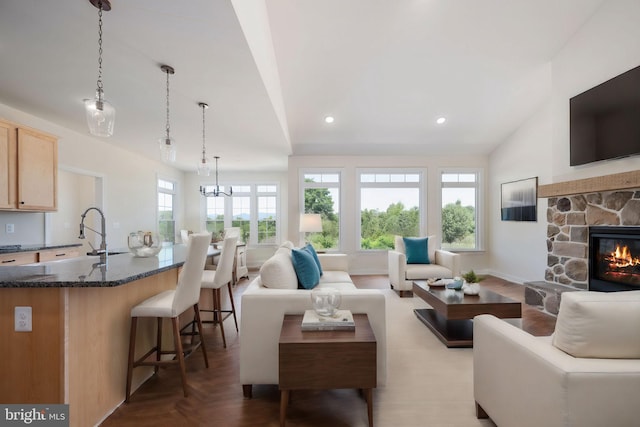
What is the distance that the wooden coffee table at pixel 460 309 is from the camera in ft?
8.76

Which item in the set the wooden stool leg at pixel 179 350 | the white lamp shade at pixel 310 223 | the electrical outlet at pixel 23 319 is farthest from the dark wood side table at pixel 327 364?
the white lamp shade at pixel 310 223

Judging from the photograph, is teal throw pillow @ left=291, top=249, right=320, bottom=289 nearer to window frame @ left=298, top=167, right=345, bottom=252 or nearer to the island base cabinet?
the island base cabinet

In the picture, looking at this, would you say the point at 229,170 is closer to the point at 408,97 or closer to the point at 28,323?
the point at 408,97

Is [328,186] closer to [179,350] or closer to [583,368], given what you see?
[179,350]

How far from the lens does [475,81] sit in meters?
4.17

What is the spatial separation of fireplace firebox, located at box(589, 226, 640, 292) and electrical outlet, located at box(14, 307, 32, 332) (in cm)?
480

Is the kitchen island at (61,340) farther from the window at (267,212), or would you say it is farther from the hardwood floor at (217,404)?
the window at (267,212)

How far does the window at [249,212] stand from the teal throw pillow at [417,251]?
3744mm

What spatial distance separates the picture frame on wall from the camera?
4.77m

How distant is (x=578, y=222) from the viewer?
3.51 meters

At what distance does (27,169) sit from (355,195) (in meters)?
4.83

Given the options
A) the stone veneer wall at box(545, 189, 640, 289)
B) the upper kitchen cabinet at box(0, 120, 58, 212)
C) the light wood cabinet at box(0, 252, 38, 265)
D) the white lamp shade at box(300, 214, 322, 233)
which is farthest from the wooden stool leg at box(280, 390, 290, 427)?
the upper kitchen cabinet at box(0, 120, 58, 212)

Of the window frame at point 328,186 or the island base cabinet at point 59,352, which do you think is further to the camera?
the window frame at point 328,186

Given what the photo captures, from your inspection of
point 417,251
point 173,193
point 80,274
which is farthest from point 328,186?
point 80,274
